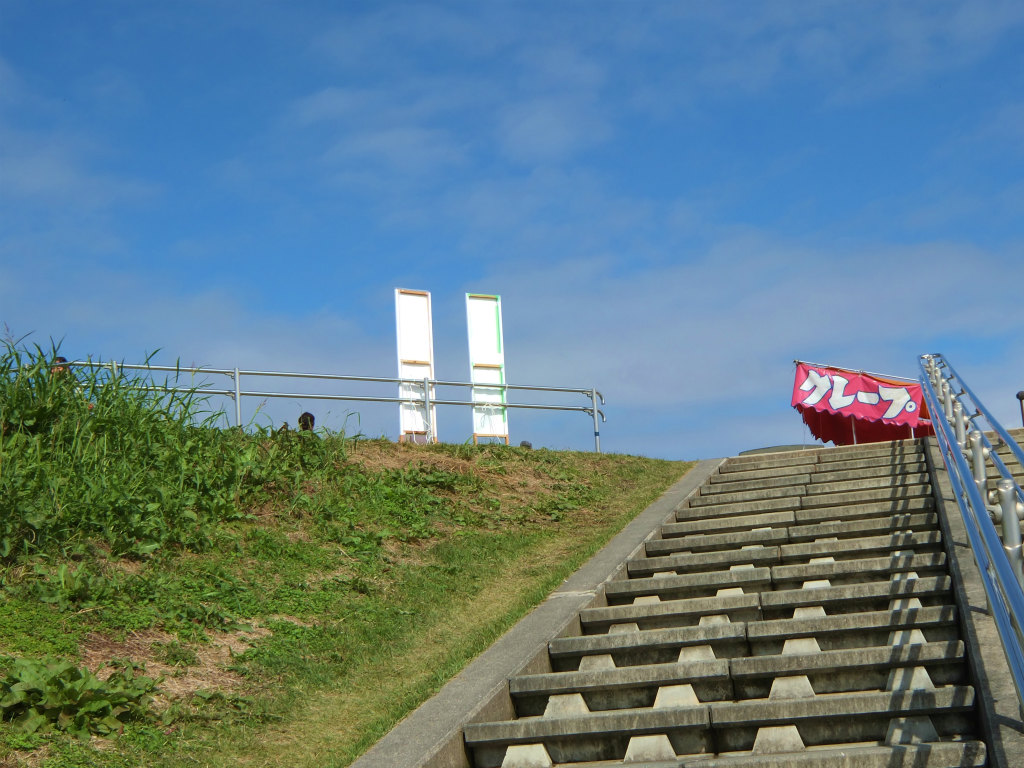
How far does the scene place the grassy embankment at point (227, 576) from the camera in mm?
5859

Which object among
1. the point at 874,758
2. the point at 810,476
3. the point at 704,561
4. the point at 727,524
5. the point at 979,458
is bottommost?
the point at 874,758

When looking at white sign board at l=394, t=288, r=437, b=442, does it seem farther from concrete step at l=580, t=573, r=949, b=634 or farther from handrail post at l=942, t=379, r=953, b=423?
handrail post at l=942, t=379, r=953, b=423

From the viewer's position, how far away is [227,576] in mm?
8266

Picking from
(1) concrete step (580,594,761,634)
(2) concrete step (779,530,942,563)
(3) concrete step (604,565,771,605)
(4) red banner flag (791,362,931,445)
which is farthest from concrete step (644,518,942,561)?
(4) red banner flag (791,362,931,445)

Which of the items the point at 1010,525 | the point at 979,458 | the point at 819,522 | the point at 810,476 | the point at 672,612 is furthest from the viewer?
the point at 810,476

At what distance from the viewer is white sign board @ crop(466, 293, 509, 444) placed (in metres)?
15.8

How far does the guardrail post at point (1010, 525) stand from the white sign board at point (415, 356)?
11.4m

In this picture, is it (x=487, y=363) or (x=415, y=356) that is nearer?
(x=415, y=356)

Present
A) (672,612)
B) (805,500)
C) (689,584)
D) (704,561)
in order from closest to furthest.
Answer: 1. (672,612)
2. (689,584)
3. (704,561)
4. (805,500)

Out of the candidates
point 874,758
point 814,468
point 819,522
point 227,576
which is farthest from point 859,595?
point 814,468

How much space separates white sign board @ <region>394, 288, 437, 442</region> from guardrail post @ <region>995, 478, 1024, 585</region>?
1143cm

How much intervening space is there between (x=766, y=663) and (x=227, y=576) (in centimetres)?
443

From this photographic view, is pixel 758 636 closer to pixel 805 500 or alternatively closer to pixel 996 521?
pixel 996 521

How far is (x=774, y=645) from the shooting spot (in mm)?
6645
